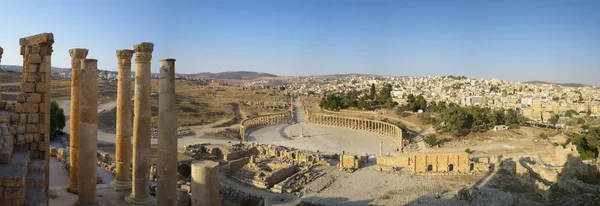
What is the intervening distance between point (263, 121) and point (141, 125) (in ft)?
167

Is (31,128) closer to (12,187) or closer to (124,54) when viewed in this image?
(12,187)

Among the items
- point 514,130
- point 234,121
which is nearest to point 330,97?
point 234,121

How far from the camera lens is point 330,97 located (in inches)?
2857

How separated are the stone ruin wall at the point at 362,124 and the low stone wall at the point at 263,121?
13.3ft

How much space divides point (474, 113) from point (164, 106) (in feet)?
156

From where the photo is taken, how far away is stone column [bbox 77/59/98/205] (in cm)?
1115

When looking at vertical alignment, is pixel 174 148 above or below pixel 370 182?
above

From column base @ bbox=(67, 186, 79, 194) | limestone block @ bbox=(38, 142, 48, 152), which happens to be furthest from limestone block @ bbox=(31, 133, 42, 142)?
column base @ bbox=(67, 186, 79, 194)

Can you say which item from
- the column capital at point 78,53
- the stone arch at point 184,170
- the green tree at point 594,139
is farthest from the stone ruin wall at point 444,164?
the column capital at point 78,53

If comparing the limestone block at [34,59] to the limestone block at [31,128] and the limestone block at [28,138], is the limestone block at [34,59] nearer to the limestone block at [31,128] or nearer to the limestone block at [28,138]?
the limestone block at [31,128]

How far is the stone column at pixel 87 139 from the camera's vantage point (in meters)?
11.1

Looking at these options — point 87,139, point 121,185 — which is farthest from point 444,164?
point 87,139

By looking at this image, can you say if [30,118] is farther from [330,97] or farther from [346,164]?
[330,97]

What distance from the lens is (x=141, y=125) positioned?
11.6 m
